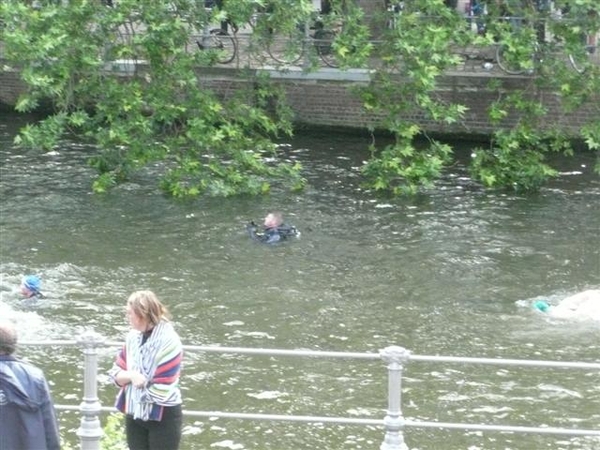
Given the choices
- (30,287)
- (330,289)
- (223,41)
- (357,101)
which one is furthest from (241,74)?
(30,287)

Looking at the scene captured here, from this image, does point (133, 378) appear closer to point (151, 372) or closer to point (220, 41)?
point (151, 372)

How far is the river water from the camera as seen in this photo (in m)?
14.0

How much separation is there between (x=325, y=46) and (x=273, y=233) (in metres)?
7.38

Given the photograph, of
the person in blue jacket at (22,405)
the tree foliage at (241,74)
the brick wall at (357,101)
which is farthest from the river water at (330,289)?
the person in blue jacket at (22,405)

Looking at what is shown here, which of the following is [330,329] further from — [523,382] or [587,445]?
[587,445]

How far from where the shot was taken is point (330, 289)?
61.0 ft

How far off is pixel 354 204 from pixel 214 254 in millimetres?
4327

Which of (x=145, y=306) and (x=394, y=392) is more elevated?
(x=145, y=306)

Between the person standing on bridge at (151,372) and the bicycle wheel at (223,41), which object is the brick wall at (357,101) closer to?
the bicycle wheel at (223,41)

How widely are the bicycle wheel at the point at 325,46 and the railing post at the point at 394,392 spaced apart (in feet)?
55.5

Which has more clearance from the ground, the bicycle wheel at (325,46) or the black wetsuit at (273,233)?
the bicycle wheel at (325,46)

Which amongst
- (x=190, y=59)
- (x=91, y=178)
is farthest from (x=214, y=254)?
(x=91, y=178)

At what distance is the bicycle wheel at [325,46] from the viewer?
1021 inches

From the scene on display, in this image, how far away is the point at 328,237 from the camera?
21641 millimetres
